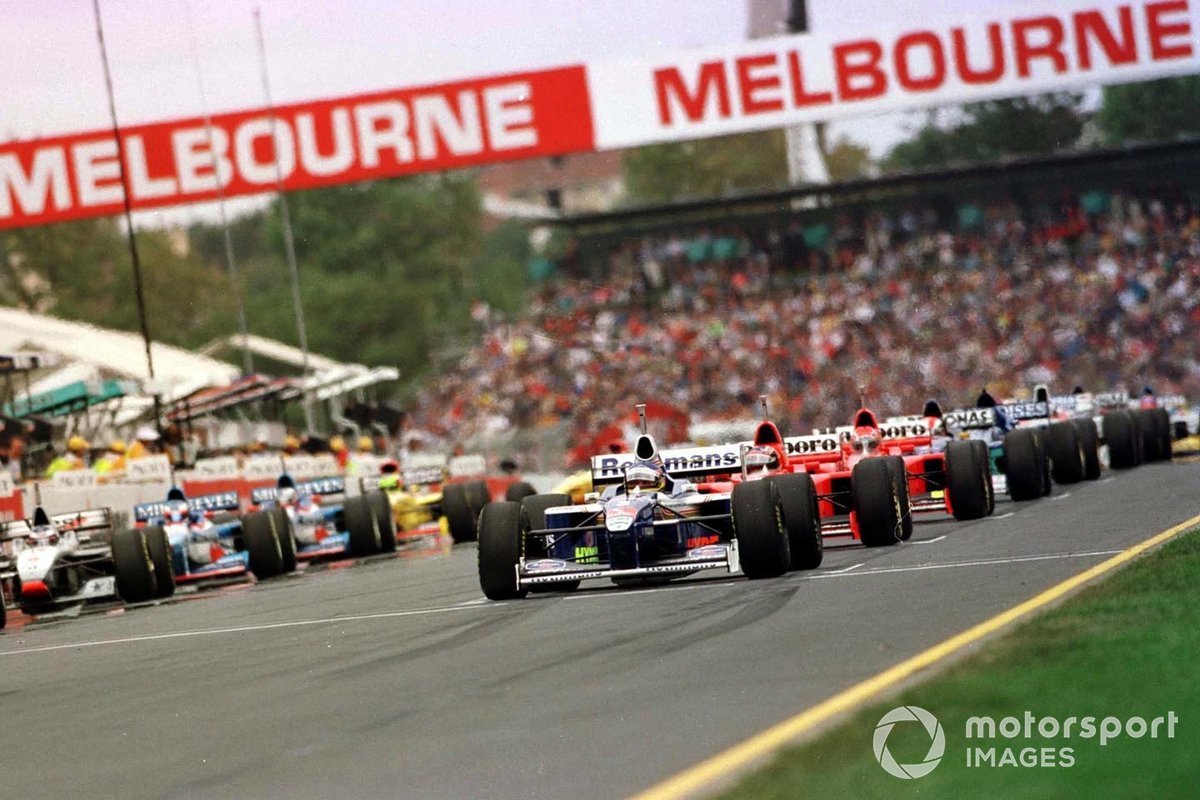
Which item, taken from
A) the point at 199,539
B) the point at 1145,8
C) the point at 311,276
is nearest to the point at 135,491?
the point at 199,539

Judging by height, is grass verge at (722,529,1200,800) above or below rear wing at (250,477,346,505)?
below

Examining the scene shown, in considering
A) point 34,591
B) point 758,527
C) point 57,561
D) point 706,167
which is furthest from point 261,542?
point 706,167

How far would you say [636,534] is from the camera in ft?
51.0

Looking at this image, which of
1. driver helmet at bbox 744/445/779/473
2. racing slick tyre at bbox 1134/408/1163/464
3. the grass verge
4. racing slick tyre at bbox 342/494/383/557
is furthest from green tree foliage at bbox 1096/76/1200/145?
the grass verge

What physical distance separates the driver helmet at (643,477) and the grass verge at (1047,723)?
20.3 ft

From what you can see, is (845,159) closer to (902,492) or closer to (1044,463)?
(1044,463)

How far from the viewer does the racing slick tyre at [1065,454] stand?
25969 mm

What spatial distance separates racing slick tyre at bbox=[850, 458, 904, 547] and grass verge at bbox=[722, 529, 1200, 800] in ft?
24.8

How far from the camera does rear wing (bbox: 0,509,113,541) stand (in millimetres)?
22297

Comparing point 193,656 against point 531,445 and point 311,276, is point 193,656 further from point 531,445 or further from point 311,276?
point 311,276

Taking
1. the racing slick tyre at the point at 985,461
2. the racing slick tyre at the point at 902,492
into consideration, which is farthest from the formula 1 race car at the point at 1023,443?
the racing slick tyre at the point at 902,492

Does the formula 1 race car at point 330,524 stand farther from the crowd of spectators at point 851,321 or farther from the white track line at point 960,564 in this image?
the crowd of spectators at point 851,321

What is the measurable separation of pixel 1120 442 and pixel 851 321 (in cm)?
1989

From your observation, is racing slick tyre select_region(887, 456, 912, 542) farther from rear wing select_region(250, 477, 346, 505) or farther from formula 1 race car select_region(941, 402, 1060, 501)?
rear wing select_region(250, 477, 346, 505)
